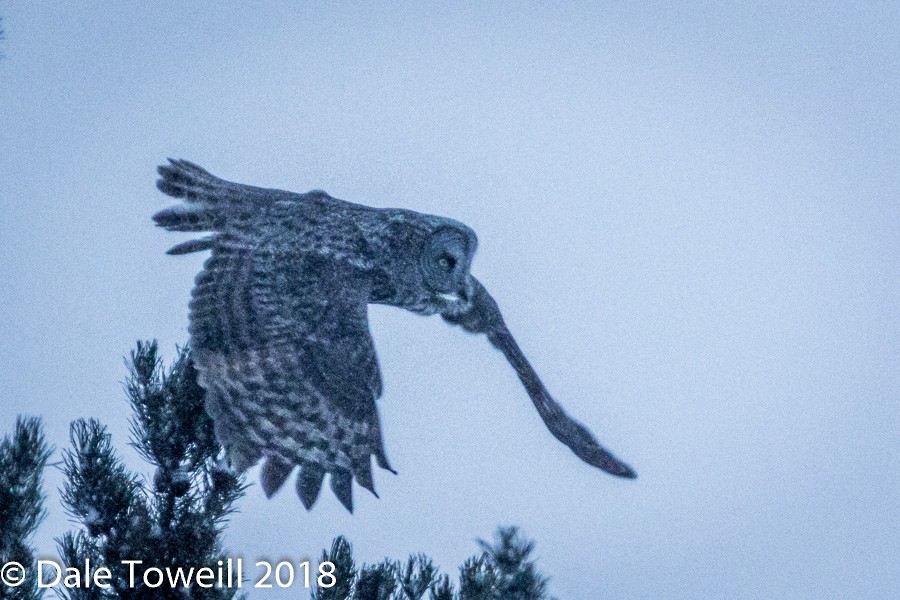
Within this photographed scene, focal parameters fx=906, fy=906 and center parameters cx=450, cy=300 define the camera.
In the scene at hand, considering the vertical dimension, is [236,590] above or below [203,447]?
below

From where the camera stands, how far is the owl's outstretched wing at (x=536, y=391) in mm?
2012

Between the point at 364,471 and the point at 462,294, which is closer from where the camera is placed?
the point at 364,471

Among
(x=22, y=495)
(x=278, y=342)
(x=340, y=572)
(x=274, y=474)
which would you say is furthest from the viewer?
(x=278, y=342)

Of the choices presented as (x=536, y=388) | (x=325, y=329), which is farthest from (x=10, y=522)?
(x=536, y=388)

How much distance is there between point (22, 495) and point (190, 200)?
102 centimetres

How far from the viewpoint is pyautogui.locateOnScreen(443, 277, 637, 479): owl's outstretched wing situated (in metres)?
2.01

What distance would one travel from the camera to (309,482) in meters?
1.72

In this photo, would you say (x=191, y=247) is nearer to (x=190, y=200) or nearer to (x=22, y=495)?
(x=190, y=200)

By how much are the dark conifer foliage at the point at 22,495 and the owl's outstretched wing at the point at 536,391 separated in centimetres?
115

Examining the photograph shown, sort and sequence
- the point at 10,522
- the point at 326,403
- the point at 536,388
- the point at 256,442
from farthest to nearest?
the point at 536,388 → the point at 326,403 → the point at 256,442 → the point at 10,522

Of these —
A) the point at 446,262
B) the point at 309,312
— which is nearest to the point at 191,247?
the point at 309,312

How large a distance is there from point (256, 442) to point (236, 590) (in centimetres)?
42

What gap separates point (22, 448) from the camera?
129 cm

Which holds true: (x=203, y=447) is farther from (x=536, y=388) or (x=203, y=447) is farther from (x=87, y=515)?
(x=536, y=388)
